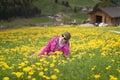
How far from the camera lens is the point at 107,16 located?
71688 millimetres

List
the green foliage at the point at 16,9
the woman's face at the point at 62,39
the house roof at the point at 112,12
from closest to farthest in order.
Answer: the woman's face at the point at 62,39 < the house roof at the point at 112,12 < the green foliage at the point at 16,9

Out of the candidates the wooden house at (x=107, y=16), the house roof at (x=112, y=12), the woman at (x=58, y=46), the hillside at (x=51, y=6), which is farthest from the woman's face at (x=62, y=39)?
the hillside at (x=51, y=6)

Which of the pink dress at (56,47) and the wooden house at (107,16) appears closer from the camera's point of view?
the pink dress at (56,47)

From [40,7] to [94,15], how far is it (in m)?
50.4

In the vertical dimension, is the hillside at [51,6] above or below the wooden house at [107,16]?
above

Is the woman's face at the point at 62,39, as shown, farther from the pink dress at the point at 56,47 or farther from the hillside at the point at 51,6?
the hillside at the point at 51,6

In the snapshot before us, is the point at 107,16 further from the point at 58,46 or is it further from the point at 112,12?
the point at 58,46

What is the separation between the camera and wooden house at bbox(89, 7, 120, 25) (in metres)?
71.2

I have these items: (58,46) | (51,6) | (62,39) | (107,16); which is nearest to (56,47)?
(58,46)

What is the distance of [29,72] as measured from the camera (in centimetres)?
770

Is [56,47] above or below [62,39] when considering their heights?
below

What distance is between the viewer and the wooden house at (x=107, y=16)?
71.2 meters

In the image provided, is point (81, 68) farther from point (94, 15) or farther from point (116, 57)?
point (94, 15)

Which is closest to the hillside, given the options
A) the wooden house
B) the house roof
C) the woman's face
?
the wooden house
